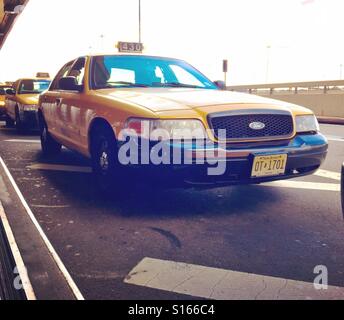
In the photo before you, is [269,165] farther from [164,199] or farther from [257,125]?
[164,199]

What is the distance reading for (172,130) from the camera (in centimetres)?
323

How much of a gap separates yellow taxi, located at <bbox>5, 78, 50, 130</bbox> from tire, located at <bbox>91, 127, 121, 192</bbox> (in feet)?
21.1

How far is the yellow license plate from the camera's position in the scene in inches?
132

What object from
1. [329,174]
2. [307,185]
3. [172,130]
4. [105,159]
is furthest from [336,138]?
[172,130]

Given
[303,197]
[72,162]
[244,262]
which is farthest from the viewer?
[72,162]

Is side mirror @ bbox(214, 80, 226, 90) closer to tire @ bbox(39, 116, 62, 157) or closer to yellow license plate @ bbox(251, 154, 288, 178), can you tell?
yellow license plate @ bbox(251, 154, 288, 178)

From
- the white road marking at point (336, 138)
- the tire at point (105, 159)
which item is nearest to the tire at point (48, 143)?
the tire at point (105, 159)

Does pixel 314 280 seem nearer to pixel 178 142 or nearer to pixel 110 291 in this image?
pixel 110 291

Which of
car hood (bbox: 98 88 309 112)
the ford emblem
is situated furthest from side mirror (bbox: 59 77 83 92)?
the ford emblem

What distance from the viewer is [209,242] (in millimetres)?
2922

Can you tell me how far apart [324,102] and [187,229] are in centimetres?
1485

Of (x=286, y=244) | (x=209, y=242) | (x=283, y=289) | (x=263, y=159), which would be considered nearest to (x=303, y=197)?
(x=263, y=159)

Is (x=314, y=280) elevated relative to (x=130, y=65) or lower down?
lower down

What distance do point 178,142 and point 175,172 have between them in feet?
0.81
